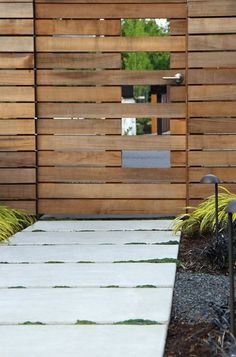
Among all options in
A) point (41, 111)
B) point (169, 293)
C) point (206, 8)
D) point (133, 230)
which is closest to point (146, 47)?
point (206, 8)

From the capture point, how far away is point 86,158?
7.36 metres

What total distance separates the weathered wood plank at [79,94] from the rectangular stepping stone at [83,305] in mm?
3461

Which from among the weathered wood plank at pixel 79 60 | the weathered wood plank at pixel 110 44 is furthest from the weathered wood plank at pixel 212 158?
the weathered wood plank at pixel 79 60

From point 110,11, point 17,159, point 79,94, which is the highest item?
point 110,11

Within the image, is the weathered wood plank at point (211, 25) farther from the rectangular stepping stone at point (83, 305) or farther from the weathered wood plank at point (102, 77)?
the rectangular stepping stone at point (83, 305)

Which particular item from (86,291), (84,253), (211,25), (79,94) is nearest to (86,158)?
(79,94)

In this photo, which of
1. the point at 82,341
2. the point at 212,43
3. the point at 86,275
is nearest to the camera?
the point at 82,341

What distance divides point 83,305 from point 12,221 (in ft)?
9.71

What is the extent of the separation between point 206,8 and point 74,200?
223cm

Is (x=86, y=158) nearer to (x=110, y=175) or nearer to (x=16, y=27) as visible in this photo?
(x=110, y=175)

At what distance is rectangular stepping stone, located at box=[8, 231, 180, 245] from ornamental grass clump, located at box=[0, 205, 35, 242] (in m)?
0.08

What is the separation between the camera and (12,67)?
7.38m

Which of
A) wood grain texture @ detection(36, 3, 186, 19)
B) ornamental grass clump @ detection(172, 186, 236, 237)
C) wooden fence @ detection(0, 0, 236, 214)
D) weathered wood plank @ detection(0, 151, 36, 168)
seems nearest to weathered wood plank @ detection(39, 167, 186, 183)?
→ wooden fence @ detection(0, 0, 236, 214)

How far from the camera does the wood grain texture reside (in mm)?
7320
